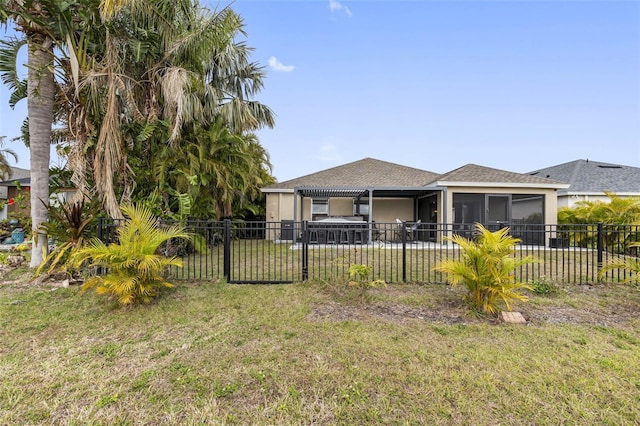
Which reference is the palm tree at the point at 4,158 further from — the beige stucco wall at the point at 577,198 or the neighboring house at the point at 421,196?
the beige stucco wall at the point at 577,198

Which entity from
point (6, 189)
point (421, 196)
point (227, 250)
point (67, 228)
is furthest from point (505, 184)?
point (6, 189)

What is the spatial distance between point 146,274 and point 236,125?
28.1 ft

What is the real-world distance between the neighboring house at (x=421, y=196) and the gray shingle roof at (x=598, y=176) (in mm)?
5209

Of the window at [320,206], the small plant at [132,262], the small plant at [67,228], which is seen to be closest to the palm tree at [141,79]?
the small plant at [67,228]

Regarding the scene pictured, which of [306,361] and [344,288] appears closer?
[306,361]

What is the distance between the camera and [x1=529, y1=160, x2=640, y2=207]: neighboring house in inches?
618

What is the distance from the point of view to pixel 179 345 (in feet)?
10.8

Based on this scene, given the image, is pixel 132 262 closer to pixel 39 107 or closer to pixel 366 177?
pixel 39 107

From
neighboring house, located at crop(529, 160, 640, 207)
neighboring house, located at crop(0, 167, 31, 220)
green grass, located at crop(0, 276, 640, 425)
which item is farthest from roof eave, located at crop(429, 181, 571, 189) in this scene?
neighboring house, located at crop(0, 167, 31, 220)

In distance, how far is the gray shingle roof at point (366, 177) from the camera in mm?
14828

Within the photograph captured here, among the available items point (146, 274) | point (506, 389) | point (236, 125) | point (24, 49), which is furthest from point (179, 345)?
point (236, 125)

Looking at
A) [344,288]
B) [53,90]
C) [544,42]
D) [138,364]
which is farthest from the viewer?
[544,42]

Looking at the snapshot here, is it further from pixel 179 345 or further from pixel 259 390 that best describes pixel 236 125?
pixel 259 390

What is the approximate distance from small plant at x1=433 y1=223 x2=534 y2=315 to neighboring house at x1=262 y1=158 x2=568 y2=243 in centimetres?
678
